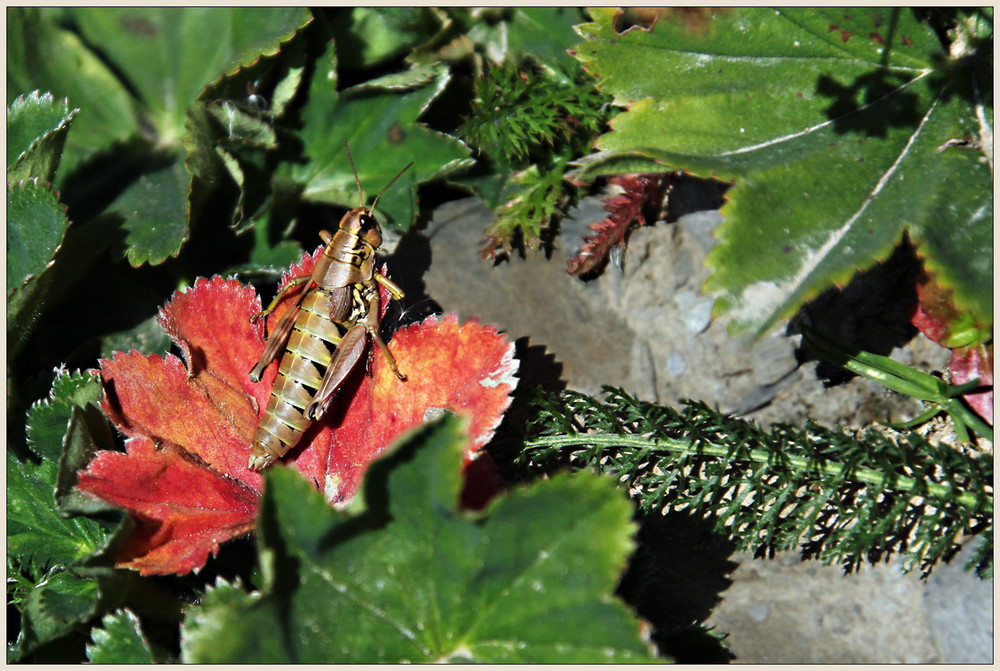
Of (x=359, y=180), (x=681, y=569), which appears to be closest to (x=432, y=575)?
(x=681, y=569)

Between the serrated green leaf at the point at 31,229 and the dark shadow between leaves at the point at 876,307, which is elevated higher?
the serrated green leaf at the point at 31,229

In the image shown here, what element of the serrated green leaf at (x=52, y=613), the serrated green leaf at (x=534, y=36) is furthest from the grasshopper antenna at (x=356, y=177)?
the serrated green leaf at (x=52, y=613)

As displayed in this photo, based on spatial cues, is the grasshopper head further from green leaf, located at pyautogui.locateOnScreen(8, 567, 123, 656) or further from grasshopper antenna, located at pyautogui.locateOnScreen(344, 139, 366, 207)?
green leaf, located at pyautogui.locateOnScreen(8, 567, 123, 656)

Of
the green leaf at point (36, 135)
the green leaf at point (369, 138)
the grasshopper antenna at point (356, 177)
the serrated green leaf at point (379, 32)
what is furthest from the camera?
the serrated green leaf at point (379, 32)

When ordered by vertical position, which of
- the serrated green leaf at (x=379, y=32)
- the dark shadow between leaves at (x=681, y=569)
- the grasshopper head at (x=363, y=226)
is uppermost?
the serrated green leaf at (x=379, y=32)

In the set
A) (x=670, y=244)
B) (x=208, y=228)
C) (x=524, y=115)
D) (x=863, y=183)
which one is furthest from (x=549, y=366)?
(x=208, y=228)

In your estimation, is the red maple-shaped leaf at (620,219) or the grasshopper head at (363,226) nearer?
the grasshopper head at (363,226)

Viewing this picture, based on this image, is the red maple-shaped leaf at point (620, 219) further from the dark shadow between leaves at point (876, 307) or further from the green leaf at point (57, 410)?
the green leaf at point (57, 410)
